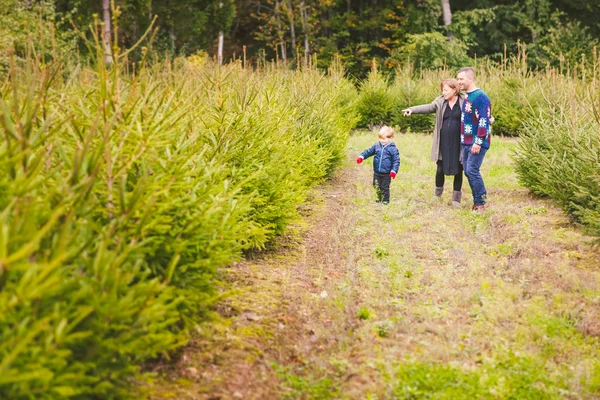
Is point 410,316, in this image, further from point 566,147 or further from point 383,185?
point 383,185

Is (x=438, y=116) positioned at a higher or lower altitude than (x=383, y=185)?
higher

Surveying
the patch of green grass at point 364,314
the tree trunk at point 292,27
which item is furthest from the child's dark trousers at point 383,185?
the tree trunk at point 292,27

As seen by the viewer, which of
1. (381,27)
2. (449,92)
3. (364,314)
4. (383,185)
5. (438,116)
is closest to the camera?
(364,314)

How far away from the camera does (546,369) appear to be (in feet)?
12.3

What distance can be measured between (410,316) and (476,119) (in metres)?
4.26

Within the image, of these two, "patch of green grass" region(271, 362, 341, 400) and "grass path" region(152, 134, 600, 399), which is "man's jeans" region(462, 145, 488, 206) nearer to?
"grass path" region(152, 134, 600, 399)

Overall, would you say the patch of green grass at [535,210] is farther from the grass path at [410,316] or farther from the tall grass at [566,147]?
the tall grass at [566,147]

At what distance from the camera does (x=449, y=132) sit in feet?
26.5

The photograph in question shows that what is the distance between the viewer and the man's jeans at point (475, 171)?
300 inches

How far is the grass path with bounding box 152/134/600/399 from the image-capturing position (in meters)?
3.49

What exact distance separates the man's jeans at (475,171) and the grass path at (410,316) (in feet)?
1.64

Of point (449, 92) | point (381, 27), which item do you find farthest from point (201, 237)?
point (381, 27)

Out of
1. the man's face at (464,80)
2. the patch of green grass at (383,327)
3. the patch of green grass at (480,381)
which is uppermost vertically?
the man's face at (464,80)

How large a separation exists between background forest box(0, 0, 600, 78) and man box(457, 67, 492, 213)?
17.3 m
